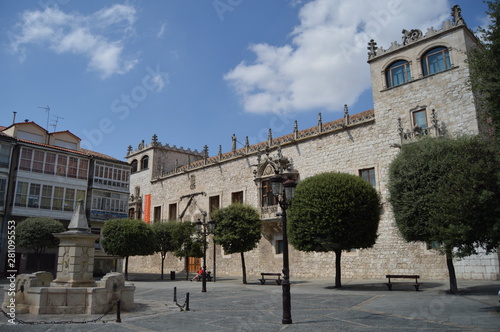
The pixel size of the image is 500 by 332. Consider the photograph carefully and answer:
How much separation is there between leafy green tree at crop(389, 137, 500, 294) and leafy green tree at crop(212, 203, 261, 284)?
10033 millimetres

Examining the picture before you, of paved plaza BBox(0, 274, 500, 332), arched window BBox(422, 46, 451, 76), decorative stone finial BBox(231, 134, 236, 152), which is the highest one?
arched window BBox(422, 46, 451, 76)

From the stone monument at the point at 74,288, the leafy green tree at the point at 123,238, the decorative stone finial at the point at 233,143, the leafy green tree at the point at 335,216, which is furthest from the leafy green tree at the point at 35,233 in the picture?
the decorative stone finial at the point at 233,143

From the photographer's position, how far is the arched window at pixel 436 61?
71.8ft

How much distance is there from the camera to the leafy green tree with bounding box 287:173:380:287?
61.5ft

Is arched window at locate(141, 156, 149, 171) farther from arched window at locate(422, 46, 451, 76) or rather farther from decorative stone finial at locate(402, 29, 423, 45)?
arched window at locate(422, 46, 451, 76)

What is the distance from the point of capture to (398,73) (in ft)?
78.7

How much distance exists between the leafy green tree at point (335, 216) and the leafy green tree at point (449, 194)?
248 cm

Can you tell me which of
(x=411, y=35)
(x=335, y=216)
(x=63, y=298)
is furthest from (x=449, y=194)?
(x=411, y=35)

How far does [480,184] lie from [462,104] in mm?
10532

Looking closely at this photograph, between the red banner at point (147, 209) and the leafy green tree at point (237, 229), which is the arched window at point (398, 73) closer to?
the leafy green tree at point (237, 229)

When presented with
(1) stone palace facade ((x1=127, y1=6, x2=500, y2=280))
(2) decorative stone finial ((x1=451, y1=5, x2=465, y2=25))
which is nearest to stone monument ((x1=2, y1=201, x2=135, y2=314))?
(1) stone palace facade ((x1=127, y1=6, x2=500, y2=280))

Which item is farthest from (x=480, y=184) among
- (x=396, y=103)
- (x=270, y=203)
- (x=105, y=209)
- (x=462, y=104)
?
(x=105, y=209)

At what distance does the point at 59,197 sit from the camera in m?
28.2

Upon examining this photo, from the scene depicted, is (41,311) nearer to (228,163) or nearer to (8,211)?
(8,211)
